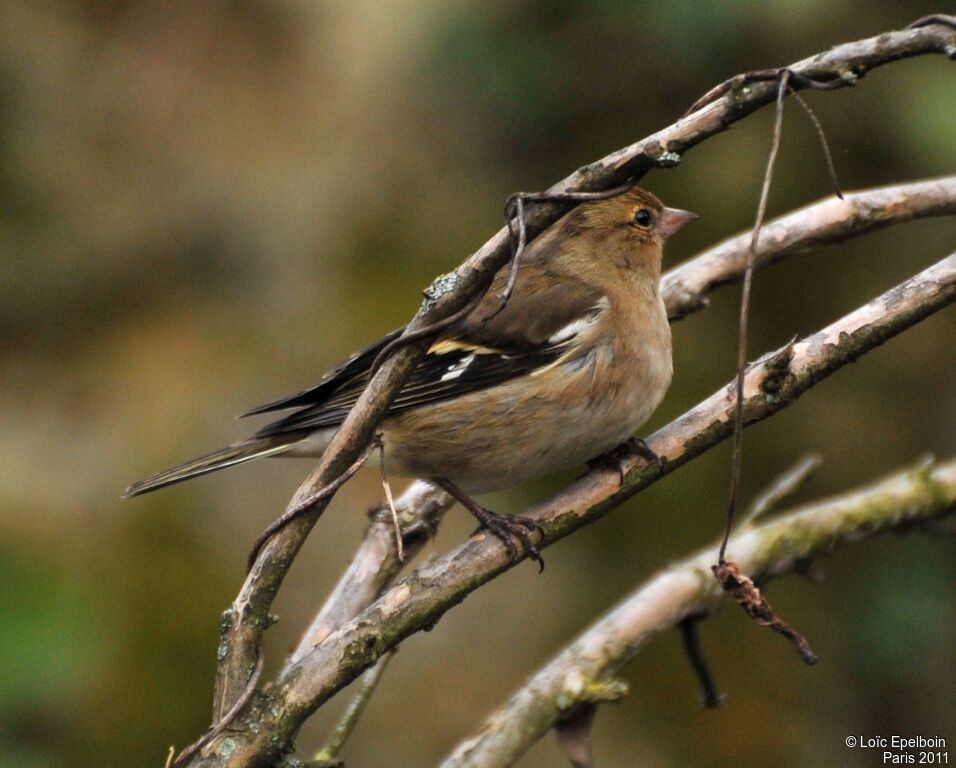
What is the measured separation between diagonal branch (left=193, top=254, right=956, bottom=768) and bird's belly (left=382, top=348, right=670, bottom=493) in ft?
0.96

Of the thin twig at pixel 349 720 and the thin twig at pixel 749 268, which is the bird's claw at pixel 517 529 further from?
the thin twig at pixel 749 268

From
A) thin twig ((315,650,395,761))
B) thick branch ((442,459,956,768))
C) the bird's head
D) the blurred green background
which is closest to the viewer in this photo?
thin twig ((315,650,395,761))

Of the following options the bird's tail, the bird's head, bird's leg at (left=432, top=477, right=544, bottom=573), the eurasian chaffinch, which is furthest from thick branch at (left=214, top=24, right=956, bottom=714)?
the bird's head

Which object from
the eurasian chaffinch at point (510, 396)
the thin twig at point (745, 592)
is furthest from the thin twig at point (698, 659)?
the thin twig at point (745, 592)

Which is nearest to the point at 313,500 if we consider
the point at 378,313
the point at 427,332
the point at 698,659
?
the point at 427,332

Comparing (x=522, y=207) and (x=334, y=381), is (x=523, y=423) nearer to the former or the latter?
(x=334, y=381)

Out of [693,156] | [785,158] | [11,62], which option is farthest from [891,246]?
[11,62]

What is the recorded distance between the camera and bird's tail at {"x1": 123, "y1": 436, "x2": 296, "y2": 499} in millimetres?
2867

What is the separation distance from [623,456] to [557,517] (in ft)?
0.86

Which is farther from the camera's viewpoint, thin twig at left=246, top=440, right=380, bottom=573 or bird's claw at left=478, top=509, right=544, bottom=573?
bird's claw at left=478, top=509, right=544, bottom=573

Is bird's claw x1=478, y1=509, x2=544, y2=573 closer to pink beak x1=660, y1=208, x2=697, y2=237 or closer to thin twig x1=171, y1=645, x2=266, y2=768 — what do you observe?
thin twig x1=171, y1=645, x2=266, y2=768

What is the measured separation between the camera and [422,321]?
201 cm

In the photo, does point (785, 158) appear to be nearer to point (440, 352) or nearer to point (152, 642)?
point (440, 352)

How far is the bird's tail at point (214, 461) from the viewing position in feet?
9.41
